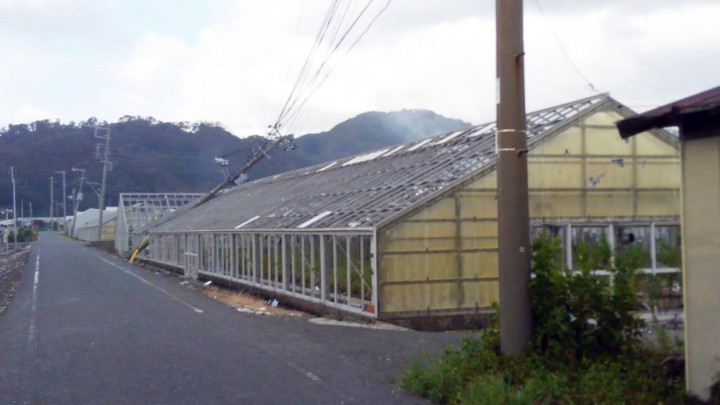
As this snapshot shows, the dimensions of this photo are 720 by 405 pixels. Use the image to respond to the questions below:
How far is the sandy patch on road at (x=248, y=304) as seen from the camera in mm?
20236

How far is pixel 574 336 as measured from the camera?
9.46 meters

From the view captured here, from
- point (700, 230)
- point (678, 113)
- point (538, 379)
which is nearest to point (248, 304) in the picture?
point (538, 379)

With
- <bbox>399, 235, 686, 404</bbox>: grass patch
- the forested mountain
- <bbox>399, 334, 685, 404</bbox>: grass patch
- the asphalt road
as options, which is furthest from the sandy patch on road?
the forested mountain

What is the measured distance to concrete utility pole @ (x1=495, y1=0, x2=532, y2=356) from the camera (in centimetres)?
946

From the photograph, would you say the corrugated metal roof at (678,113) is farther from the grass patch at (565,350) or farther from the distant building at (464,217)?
the distant building at (464,217)

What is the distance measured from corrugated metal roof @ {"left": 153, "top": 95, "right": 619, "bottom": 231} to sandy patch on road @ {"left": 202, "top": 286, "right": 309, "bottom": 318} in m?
2.20

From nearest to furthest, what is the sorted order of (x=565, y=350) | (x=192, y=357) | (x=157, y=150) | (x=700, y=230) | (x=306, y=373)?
1. (x=700, y=230)
2. (x=565, y=350)
3. (x=306, y=373)
4. (x=192, y=357)
5. (x=157, y=150)

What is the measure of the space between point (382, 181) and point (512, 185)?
503 inches

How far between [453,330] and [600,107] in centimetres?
638

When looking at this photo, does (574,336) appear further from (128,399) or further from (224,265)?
(224,265)

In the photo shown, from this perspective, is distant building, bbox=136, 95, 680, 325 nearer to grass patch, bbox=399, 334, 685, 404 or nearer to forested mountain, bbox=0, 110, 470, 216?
grass patch, bbox=399, 334, 685, 404

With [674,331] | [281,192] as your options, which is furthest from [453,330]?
[281,192]

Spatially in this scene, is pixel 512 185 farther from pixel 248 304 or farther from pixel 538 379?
pixel 248 304

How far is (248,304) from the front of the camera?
75.5 ft
